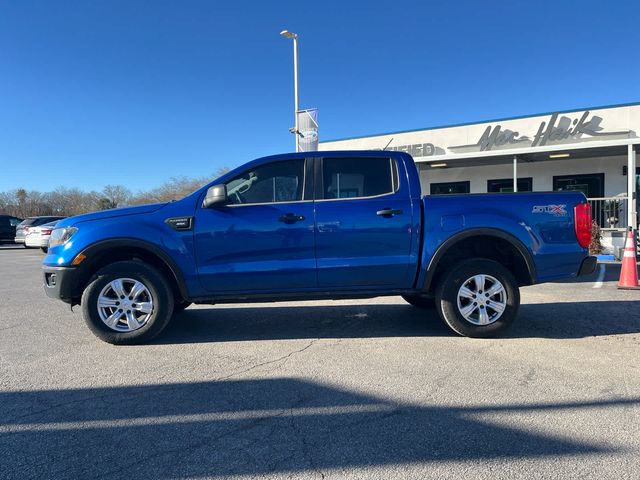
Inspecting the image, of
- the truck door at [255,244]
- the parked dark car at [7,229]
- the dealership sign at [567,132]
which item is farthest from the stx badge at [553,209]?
the parked dark car at [7,229]

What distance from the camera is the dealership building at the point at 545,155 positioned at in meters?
14.4

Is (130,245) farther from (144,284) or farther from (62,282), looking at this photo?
(62,282)

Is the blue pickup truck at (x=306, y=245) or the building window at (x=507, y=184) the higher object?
the building window at (x=507, y=184)

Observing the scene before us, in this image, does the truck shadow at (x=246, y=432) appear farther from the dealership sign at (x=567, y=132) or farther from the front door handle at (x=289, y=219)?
the dealership sign at (x=567, y=132)

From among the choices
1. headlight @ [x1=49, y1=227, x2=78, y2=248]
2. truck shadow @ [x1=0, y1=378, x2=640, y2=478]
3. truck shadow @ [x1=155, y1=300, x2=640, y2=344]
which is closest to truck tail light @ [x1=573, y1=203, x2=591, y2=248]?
truck shadow @ [x1=155, y1=300, x2=640, y2=344]

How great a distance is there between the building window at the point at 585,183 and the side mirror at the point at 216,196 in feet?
52.2

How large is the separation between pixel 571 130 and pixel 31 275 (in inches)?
640

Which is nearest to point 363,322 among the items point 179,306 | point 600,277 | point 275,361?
point 275,361

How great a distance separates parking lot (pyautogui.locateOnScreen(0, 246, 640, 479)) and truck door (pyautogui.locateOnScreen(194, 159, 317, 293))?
2.22ft

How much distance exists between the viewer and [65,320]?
5.88m

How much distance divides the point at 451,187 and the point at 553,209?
15.0 metres

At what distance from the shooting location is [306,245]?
472cm

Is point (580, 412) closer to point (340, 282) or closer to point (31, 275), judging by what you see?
point (340, 282)

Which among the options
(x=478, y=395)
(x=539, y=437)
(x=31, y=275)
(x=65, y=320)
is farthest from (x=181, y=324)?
(x=31, y=275)
